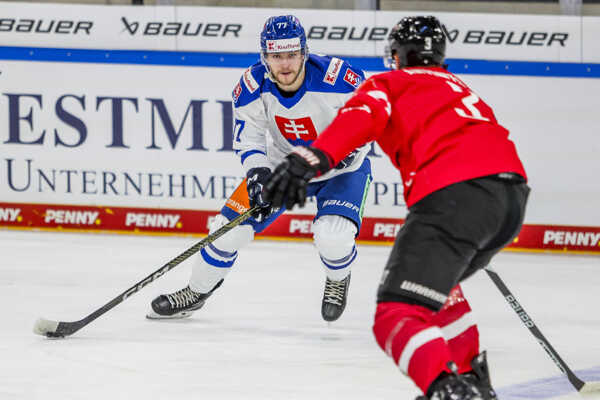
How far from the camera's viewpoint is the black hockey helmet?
3004mm

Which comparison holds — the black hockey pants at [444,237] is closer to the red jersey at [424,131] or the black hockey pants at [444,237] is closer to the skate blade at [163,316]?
the red jersey at [424,131]

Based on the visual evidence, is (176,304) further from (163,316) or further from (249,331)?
(249,331)

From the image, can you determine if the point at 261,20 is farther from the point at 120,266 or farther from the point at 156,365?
the point at 156,365

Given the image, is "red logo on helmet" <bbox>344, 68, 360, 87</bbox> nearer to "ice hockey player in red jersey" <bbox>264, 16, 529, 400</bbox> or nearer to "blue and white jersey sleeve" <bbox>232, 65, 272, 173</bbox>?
"blue and white jersey sleeve" <bbox>232, 65, 272, 173</bbox>

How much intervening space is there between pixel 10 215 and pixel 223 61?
1666mm

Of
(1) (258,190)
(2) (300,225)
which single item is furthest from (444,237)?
(2) (300,225)

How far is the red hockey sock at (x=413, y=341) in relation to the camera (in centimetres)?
258


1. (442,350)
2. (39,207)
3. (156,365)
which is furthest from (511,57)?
(442,350)

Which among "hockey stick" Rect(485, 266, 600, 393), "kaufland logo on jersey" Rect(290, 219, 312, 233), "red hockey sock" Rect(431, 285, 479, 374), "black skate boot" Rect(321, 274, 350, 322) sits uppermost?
"red hockey sock" Rect(431, 285, 479, 374)

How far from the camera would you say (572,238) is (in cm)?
655

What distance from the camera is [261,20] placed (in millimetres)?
6816

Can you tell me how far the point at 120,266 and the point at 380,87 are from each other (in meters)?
3.36

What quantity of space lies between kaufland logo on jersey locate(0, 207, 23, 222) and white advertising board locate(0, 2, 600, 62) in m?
1.03

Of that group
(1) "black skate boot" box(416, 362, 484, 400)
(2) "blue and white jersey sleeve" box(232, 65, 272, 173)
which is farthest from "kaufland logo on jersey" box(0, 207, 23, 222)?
(1) "black skate boot" box(416, 362, 484, 400)
